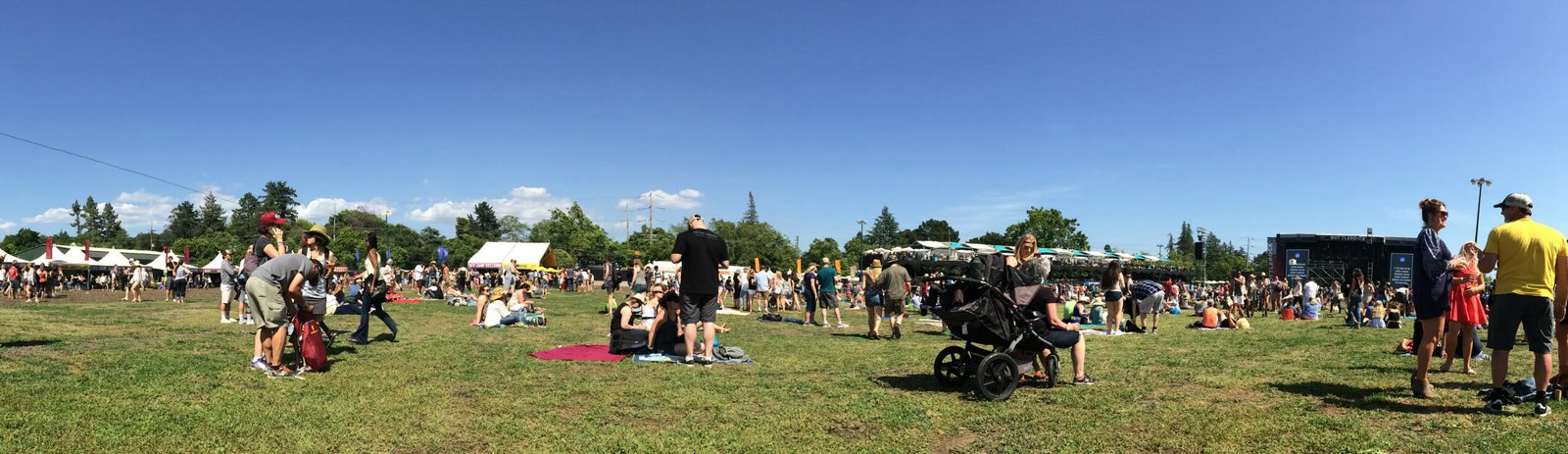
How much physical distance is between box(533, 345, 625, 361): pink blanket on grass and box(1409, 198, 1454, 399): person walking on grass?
7.03 meters

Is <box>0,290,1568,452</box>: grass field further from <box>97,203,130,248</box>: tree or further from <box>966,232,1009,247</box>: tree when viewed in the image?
<box>97,203,130,248</box>: tree

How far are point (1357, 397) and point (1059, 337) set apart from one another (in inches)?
83.8

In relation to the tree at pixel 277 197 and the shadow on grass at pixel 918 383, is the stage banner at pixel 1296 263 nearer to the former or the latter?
the shadow on grass at pixel 918 383

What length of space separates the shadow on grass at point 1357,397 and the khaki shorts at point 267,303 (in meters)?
8.40

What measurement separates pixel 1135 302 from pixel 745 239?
9514cm

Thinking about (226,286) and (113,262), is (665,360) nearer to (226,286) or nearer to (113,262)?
(226,286)

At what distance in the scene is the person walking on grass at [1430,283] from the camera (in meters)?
5.62

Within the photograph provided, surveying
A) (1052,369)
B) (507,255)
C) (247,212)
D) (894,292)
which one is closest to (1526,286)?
(1052,369)

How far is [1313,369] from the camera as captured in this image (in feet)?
24.9

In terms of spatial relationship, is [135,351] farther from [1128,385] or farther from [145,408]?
[1128,385]

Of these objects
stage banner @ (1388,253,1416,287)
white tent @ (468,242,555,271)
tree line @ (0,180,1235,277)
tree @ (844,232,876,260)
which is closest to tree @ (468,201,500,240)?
tree line @ (0,180,1235,277)

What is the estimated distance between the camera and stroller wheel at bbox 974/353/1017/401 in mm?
5840

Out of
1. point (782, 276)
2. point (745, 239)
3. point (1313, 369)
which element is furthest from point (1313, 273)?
point (745, 239)

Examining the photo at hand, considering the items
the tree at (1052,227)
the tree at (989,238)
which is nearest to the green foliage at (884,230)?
the tree at (989,238)
